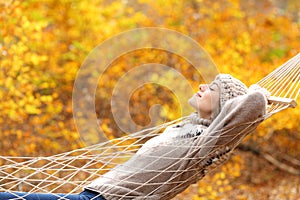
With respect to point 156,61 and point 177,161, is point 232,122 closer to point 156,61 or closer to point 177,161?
point 177,161

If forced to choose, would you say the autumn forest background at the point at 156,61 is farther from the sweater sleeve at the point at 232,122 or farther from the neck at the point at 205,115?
the sweater sleeve at the point at 232,122

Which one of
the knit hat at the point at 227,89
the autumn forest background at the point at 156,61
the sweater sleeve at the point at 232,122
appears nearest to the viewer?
the sweater sleeve at the point at 232,122

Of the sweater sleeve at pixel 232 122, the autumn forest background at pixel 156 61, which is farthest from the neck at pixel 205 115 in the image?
the autumn forest background at pixel 156 61

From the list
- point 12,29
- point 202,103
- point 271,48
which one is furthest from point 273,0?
point 202,103

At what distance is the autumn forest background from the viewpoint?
14.4 feet

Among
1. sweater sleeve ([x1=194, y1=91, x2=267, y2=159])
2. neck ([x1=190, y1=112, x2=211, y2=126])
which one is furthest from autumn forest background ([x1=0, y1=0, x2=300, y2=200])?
sweater sleeve ([x1=194, y1=91, x2=267, y2=159])

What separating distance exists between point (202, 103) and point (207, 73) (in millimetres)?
1551

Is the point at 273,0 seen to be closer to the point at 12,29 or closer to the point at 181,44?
the point at 181,44

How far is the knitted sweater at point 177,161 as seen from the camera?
82.4 inches

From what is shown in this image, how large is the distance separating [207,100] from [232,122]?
26cm

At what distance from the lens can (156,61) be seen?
16.2 feet

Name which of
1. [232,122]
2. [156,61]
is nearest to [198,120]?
[232,122]

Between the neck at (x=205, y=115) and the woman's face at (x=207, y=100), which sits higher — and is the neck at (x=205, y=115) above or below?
below

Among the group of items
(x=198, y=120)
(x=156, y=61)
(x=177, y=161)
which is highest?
(x=156, y=61)
